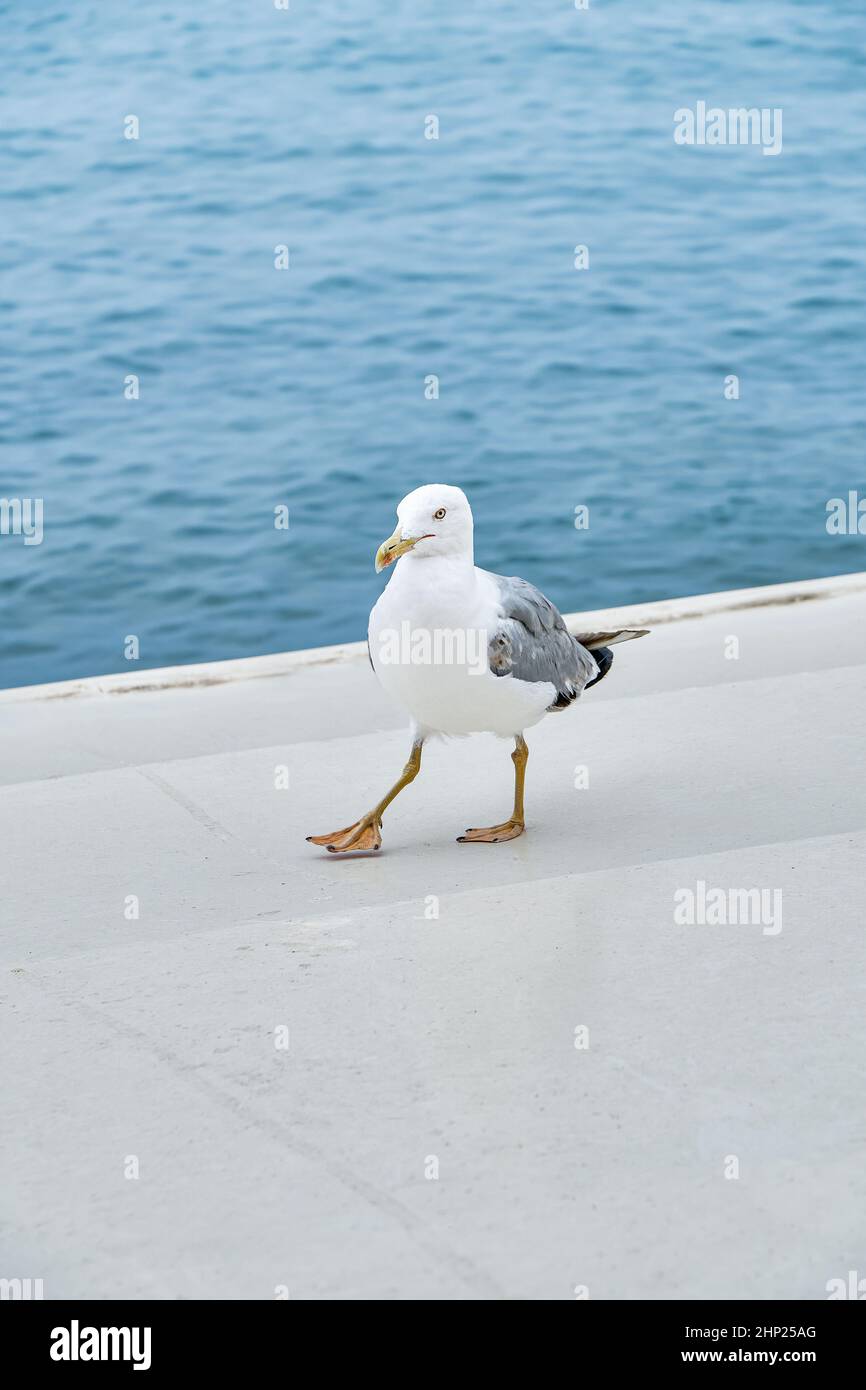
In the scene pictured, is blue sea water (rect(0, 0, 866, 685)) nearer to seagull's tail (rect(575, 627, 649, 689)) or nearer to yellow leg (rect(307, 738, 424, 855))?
seagull's tail (rect(575, 627, 649, 689))

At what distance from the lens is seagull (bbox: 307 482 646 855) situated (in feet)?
14.6

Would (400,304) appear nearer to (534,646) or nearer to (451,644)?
(534,646)

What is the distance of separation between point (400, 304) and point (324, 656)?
9.81 metres

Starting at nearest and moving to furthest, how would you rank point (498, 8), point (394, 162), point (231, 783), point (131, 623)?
point (231, 783)
point (131, 623)
point (394, 162)
point (498, 8)

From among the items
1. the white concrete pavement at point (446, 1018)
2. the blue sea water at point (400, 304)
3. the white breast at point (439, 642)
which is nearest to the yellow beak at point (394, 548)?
the white breast at point (439, 642)

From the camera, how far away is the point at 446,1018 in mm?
3508

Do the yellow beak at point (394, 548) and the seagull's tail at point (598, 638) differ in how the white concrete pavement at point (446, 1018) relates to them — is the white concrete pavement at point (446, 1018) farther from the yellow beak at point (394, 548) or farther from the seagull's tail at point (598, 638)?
the yellow beak at point (394, 548)

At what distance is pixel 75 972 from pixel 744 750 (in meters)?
2.31

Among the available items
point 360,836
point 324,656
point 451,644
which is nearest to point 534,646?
point 451,644

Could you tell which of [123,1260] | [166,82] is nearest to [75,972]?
[123,1260]

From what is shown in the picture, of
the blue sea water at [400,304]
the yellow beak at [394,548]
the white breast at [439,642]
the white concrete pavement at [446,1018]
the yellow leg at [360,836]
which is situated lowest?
the white concrete pavement at [446,1018]

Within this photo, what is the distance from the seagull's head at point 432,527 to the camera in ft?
14.4

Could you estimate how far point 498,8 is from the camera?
2492 centimetres
